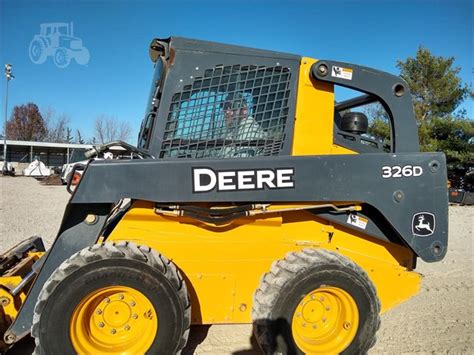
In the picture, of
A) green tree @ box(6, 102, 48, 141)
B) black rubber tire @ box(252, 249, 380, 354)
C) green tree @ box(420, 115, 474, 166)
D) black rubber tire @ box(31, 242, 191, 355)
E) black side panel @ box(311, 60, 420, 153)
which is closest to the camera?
black rubber tire @ box(31, 242, 191, 355)

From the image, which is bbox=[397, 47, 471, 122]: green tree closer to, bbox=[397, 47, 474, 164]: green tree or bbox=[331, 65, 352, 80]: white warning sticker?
bbox=[397, 47, 474, 164]: green tree

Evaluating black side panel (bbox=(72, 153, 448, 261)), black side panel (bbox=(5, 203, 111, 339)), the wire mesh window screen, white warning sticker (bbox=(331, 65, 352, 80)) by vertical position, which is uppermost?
white warning sticker (bbox=(331, 65, 352, 80))

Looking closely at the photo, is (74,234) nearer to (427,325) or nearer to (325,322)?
(325,322)

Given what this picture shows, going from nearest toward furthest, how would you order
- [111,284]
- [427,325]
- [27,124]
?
[111,284] < [427,325] < [27,124]

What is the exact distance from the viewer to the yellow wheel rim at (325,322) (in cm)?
296

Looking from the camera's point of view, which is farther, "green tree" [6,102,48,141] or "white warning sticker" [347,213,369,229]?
"green tree" [6,102,48,141]

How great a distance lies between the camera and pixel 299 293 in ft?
9.23

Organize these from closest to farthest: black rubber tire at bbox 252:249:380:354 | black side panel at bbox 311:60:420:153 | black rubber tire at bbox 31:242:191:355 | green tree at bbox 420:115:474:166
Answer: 1. black rubber tire at bbox 31:242:191:355
2. black rubber tire at bbox 252:249:380:354
3. black side panel at bbox 311:60:420:153
4. green tree at bbox 420:115:474:166

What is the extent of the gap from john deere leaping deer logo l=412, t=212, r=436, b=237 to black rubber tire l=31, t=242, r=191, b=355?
76.2 inches

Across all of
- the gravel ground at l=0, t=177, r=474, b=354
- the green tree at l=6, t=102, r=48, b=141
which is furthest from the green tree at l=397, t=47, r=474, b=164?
the green tree at l=6, t=102, r=48, b=141

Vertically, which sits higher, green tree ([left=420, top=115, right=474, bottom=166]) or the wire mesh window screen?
green tree ([left=420, top=115, right=474, bottom=166])

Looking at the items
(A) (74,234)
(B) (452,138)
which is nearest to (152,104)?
(A) (74,234)

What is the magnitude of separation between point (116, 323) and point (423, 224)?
2.56m

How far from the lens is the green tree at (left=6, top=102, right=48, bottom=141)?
185ft
